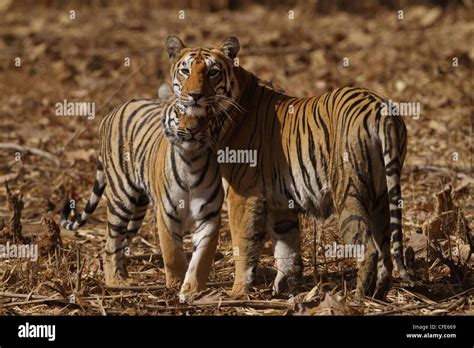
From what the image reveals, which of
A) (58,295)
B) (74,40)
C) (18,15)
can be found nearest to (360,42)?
(74,40)

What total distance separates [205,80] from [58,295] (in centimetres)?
158

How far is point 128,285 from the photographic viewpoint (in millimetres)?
7070

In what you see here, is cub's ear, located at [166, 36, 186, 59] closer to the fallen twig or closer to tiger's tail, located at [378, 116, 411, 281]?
tiger's tail, located at [378, 116, 411, 281]

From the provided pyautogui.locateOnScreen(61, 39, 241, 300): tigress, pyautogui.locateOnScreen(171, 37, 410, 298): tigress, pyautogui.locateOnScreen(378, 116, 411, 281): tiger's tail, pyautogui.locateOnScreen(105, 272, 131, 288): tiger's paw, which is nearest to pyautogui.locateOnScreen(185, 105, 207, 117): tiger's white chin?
pyautogui.locateOnScreen(61, 39, 241, 300): tigress

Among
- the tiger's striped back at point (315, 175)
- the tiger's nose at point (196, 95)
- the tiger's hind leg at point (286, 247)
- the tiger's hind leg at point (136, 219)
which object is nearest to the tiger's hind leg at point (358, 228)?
the tiger's striped back at point (315, 175)

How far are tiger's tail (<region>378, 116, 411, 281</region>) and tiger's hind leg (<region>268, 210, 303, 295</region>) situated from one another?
37.2 inches

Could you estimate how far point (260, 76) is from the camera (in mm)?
14242

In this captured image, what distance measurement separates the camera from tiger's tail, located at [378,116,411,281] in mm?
6066

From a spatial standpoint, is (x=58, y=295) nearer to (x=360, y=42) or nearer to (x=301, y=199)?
(x=301, y=199)

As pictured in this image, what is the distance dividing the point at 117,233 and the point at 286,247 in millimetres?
1180

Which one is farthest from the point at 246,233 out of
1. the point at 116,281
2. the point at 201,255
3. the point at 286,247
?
the point at 116,281

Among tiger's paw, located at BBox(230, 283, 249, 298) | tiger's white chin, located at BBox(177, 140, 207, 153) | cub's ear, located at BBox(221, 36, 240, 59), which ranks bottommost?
tiger's paw, located at BBox(230, 283, 249, 298)

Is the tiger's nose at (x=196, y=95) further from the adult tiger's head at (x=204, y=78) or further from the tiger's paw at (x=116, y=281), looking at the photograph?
the tiger's paw at (x=116, y=281)

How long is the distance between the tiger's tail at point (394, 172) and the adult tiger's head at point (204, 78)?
40.4 inches
